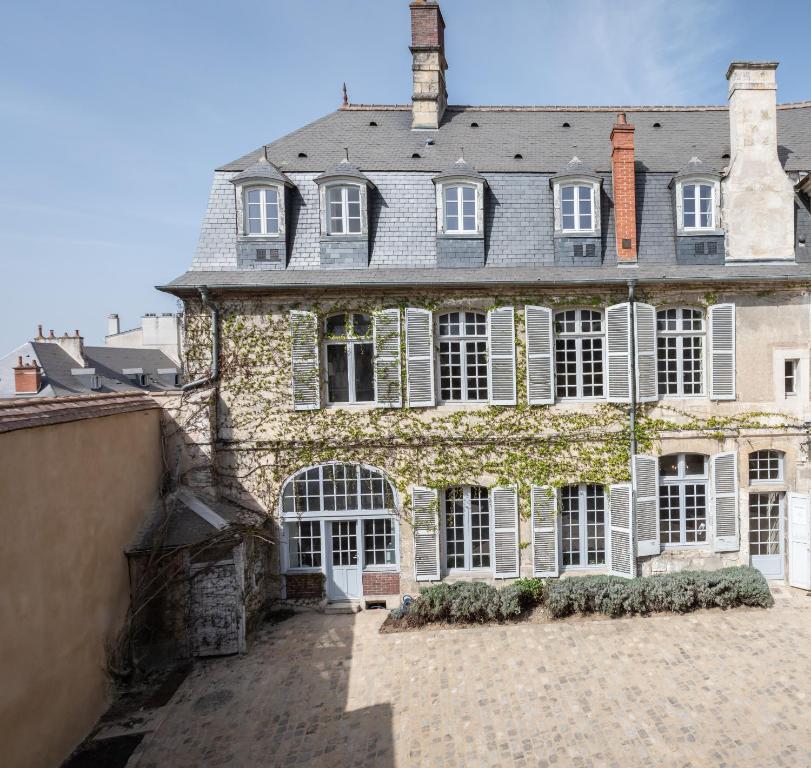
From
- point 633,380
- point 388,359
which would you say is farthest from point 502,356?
point 633,380

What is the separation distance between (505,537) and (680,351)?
5460mm

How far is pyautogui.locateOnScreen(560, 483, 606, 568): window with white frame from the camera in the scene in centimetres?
1093

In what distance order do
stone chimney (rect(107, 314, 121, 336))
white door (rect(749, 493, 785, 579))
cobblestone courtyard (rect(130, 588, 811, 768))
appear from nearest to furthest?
cobblestone courtyard (rect(130, 588, 811, 768)) < white door (rect(749, 493, 785, 579)) < stone chimney (rect(107, 314, 121, 336))

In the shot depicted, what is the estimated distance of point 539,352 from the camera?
1064cm

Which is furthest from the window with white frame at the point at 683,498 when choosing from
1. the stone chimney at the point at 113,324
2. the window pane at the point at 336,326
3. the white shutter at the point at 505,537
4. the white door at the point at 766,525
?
the stone chimney at the point at 113,324

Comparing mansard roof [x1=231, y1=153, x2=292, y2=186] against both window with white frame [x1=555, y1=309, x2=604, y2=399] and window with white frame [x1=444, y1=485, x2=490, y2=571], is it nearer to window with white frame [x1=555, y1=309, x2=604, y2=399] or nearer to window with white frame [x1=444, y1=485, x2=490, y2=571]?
window with white frame [x1=555, y1=309, x2=604, y2=399]

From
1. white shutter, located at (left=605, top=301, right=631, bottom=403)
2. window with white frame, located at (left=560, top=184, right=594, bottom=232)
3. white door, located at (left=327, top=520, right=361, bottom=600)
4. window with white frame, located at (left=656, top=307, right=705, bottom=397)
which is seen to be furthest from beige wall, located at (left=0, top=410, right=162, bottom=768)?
window with white frame, located at (left=656, top=307, right=705, bottom=397)

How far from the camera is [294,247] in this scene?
433 inches

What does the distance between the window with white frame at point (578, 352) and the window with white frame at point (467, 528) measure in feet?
9.39

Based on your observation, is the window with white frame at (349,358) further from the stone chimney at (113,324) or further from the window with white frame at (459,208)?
the stone chimney at (113,324)

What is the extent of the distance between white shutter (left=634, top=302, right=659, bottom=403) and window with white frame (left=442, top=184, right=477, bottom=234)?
3.91m

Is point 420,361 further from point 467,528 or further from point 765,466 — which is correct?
point 765,466

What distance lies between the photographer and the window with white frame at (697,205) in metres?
11.1

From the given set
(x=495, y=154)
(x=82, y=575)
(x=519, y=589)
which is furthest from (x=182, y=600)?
(x=495, y=154)
